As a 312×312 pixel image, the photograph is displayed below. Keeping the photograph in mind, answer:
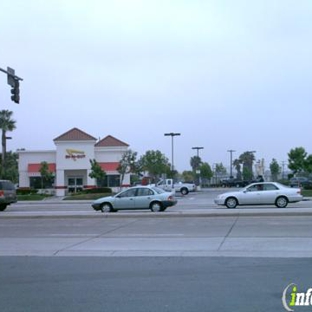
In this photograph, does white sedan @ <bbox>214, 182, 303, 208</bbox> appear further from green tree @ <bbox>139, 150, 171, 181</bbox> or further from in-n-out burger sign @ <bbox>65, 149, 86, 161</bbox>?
green tree @ <bbox>139, 150, 171, 181</bbox>

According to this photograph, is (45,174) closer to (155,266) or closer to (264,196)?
(264,196)

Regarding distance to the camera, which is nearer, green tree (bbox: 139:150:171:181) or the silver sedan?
the silver sedan

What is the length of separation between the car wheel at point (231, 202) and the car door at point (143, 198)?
173 inches

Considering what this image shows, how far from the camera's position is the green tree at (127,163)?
54375mm

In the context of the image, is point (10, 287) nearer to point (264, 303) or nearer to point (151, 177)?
point (264, 303)

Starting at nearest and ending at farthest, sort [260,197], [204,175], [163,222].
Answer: [163,222]
[260,197]
[204,175]

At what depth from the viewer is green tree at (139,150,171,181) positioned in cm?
7169

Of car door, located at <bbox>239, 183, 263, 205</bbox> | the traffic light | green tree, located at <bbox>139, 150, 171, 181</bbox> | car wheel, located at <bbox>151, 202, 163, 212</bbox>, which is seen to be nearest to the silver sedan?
car wheel, located at <bbox>151, 202, 163, 212</bbox>

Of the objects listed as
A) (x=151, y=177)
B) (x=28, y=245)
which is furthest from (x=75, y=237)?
(x=151, y=177)

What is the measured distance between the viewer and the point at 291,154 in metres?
57.6

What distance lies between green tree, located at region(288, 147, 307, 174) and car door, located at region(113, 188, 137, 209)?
123 ft

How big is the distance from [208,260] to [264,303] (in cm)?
329

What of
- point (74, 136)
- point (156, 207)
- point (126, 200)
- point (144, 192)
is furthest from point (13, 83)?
point (74, 136)

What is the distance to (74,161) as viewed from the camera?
5638 centimetres
